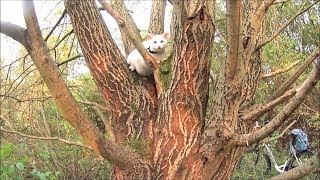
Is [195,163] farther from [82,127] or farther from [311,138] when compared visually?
[311,138]

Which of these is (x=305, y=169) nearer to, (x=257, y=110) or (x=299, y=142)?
(x=257, y=110)

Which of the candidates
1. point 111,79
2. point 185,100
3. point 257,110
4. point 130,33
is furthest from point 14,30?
point 257,110

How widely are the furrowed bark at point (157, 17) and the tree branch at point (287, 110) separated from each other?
1849 mm

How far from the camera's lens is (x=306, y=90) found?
2.13m

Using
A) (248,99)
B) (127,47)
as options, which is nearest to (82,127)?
(248,99)

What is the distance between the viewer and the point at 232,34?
244cm

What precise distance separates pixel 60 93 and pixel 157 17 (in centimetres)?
204

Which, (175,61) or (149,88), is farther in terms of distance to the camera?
(149,88)

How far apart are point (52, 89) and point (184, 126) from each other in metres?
0.92

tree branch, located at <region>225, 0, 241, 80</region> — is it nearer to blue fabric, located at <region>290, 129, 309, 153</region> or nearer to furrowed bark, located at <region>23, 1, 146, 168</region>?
furrowed bark, located at <region>23, 1, 146, 168</region>

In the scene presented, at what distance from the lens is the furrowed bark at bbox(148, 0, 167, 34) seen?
164 inches

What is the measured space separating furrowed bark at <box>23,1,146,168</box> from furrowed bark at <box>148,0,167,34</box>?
5.77ft

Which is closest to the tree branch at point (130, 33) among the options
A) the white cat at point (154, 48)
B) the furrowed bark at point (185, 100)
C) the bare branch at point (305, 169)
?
the furrowed bark at point (185, 100)

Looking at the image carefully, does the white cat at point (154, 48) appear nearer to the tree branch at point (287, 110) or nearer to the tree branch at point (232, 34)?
the tree branch at point (232, 34)
